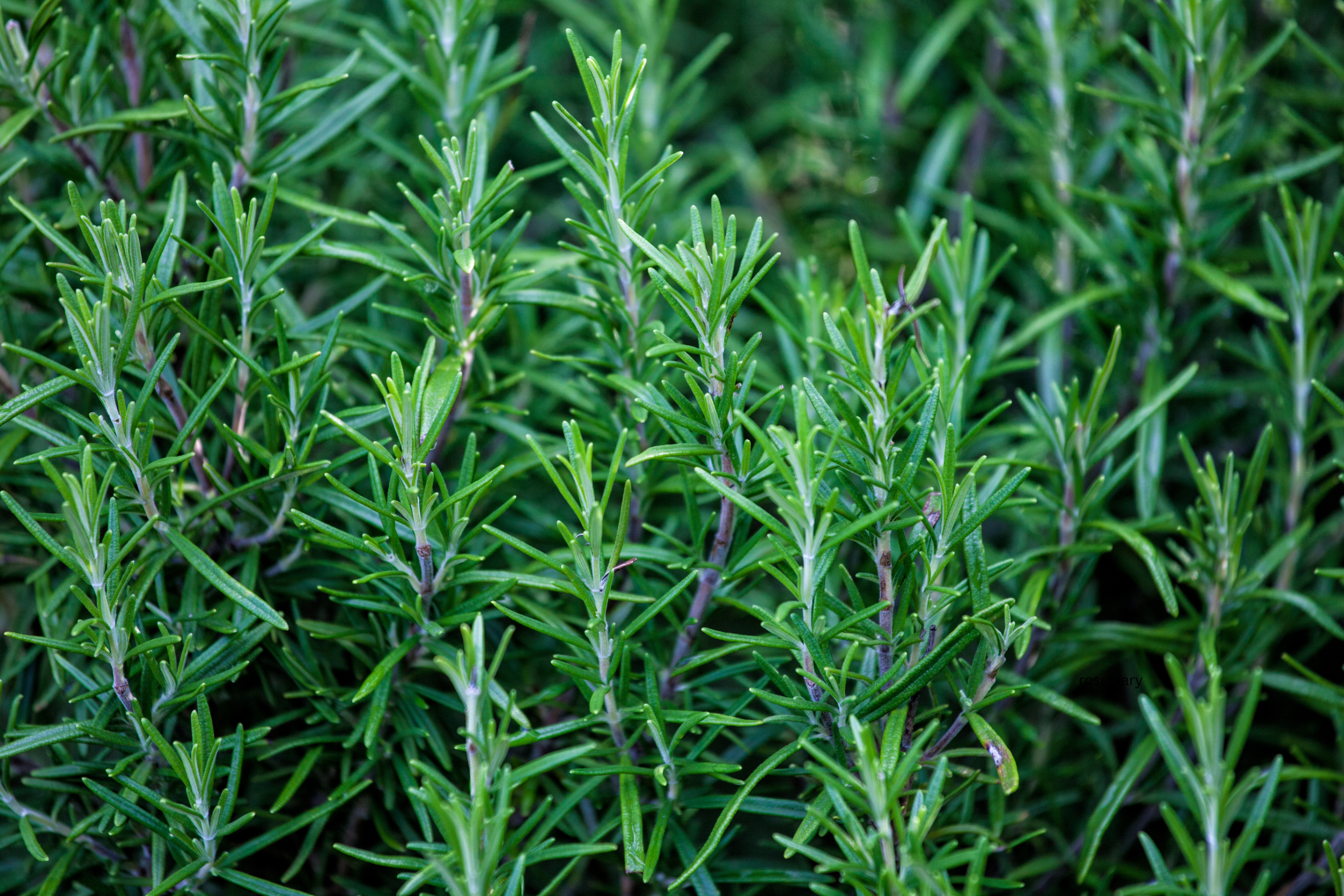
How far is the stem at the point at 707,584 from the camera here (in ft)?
2.26

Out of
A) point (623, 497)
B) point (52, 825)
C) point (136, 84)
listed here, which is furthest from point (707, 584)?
point (136, 84)

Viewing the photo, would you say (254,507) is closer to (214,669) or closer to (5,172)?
(214,669)

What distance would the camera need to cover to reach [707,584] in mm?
721

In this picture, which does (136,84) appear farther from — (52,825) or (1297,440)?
(1297,440)

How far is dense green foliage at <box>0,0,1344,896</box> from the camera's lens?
0.64m

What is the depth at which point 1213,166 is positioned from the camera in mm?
974

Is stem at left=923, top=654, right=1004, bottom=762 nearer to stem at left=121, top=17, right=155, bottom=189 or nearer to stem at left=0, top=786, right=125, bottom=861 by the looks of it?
stem at left=0, top=786, right=125, bottom=861

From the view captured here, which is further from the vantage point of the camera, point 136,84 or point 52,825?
point 136,84

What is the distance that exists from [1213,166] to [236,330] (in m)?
0.96

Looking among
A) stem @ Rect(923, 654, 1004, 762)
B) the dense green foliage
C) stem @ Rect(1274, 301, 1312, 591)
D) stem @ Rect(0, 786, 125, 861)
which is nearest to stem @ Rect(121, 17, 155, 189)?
the dense green foliage

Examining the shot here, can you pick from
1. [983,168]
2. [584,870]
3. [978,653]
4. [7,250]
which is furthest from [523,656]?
[983,168]

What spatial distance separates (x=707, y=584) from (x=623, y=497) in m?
0.10

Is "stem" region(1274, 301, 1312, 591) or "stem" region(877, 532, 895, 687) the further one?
"stem" region(1274, 301, 1312, 591)

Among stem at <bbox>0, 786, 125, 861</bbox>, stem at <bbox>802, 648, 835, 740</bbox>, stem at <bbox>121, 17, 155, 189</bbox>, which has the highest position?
stem at <bbox>121, 17, 155, 189</bbox>
